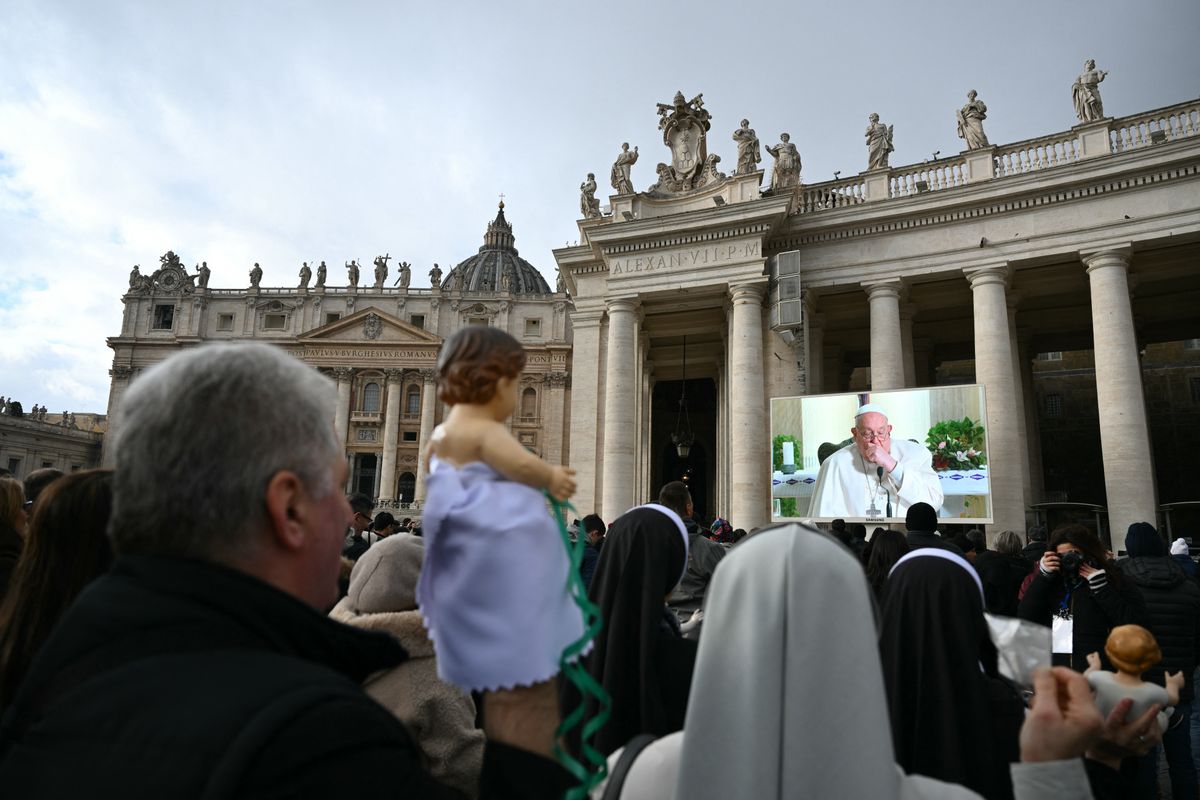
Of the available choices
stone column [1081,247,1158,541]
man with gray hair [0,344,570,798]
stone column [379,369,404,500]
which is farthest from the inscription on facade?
stone column [379,369,404,500]

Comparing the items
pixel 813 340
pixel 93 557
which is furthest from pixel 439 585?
pixel 813 340

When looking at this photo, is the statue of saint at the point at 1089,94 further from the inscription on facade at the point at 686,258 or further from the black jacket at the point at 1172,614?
the black jacket at the point at 1172,614

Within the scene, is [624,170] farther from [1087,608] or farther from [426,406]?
[426,406]

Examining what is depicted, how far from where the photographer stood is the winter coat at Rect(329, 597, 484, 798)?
2.77 metres

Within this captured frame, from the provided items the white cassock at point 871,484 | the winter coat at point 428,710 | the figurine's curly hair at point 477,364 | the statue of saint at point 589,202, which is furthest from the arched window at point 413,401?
the figurine's curly hair at point 477,364

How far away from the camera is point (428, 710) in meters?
2.79

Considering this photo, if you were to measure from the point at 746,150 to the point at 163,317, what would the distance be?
5655 centimetres

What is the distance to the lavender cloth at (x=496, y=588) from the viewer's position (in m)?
1.47

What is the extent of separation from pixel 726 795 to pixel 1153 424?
31076 mm

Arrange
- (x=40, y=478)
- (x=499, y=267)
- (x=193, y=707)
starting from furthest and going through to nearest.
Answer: (x=499, y=267) < (x=40, y=478) < (x=193, y=707)

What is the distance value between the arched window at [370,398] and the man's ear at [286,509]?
55.7 m

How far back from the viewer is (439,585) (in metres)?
1.54

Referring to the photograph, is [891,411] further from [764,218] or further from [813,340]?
[764,218]

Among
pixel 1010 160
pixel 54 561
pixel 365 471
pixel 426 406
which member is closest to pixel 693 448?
pixel 1010 160
